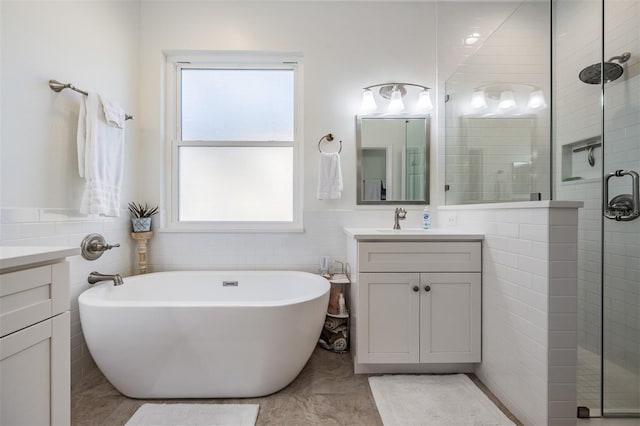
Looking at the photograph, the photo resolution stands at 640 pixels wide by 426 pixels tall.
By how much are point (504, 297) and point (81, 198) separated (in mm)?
2441

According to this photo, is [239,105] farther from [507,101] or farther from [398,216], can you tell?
[507,101]

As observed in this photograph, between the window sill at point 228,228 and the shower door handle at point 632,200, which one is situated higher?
the shower door handle at point 632,200

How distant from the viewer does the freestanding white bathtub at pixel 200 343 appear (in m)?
1.43

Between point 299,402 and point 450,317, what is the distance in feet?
3.19

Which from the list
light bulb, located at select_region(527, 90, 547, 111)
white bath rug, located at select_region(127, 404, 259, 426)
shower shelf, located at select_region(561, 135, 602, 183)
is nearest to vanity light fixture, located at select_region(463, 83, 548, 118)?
light bulb, located at select_region(527, 90, 547, 111)

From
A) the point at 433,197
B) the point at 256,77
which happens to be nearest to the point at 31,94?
the point at 256,77

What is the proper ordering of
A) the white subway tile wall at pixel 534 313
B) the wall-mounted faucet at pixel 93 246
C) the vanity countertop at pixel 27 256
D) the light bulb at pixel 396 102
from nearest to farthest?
the vanity countertop at pixel 27 256
the white subway tile wall at pixel 534 313
the wall-mounted faucet at pixel 93 246
the light bulb at pixel 396 102

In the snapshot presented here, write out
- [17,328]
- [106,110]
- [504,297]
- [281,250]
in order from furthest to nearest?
[281,250] → [106,110] → [504,297] → [17,328]

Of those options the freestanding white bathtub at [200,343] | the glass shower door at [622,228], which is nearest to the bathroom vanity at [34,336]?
the freestanding white bathtub at [200,343]

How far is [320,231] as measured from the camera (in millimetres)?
2355

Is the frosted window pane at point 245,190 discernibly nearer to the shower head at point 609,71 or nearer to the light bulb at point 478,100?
the light bulb at point 478,100

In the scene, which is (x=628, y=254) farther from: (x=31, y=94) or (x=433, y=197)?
(x=31, y=94)

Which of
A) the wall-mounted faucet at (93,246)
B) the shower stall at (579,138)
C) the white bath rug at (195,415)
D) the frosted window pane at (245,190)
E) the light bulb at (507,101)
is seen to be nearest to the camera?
the white bath rug at (195,415)

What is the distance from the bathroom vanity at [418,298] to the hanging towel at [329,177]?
589mm
